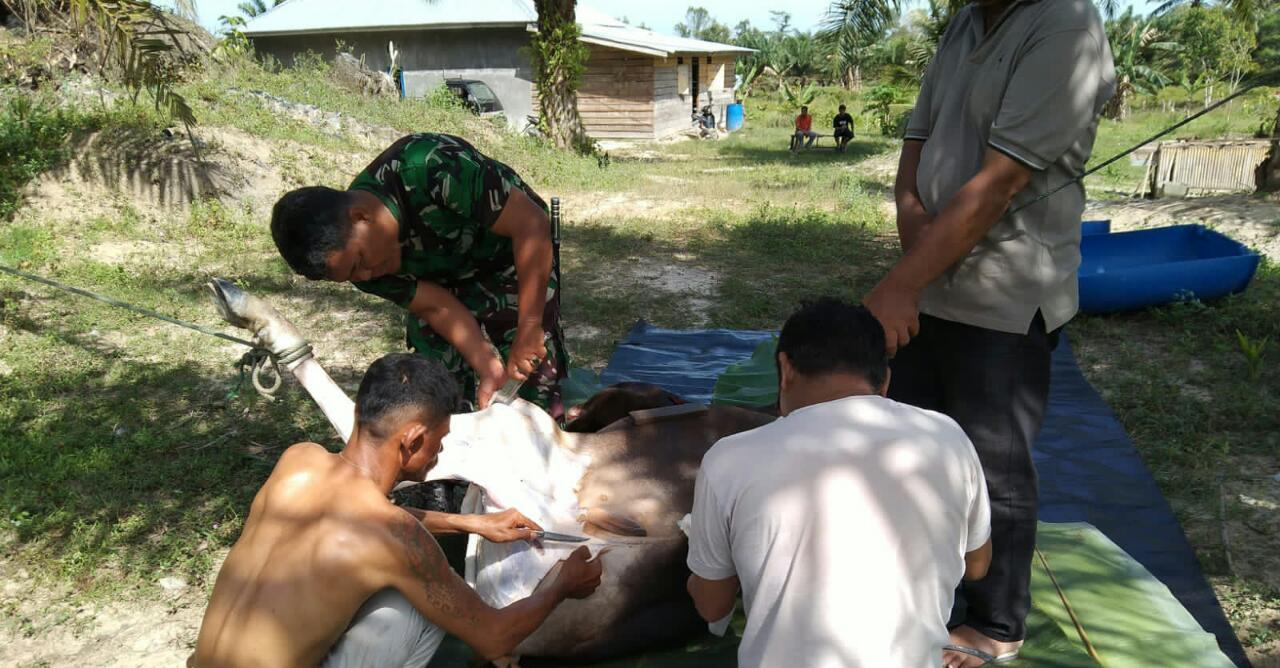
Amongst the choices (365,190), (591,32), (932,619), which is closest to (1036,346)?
(932,619)

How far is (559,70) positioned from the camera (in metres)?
12.4

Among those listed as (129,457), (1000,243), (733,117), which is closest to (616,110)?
(733,117)

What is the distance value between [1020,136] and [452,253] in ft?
5.37

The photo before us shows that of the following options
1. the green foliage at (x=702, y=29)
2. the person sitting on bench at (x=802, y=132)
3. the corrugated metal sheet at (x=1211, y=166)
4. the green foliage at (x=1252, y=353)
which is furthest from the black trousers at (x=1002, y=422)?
the green foliage at (x=702, y=29)

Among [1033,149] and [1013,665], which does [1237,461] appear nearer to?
[1013,665]

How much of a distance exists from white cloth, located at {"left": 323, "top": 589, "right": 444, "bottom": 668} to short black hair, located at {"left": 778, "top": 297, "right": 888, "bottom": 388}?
0.95 meters

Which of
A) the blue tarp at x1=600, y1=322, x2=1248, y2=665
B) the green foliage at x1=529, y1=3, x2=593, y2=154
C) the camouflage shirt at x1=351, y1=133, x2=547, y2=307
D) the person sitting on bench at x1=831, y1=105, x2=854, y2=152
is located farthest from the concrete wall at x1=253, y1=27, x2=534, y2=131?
the camouflage shirt at x1=351, y1=133, x2=547, y2=307

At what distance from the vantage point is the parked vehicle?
16109 mm

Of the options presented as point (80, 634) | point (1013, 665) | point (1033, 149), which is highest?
point (1033, 149)

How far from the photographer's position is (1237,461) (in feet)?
11.6

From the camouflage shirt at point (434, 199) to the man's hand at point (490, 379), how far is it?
1.04 ft

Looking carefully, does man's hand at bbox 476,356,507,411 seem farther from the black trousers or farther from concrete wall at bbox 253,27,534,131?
concrete wall at bbox 253,27,534,131

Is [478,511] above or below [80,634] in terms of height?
above

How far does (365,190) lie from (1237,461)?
347 cm
